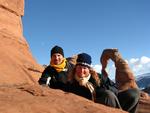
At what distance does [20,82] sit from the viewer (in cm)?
1781

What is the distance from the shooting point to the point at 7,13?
25.0 metres

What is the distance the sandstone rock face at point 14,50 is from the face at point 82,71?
10.2 metres

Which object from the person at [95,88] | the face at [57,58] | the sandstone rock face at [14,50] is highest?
the sandstone rock face at [14,50]

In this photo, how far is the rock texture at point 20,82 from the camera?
5.52m

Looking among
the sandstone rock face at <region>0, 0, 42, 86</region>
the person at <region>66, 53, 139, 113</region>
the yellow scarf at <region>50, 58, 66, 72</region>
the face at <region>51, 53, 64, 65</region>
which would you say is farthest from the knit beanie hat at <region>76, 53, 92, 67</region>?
the sandstone rock face at <region>0, 0, 42, 86</region>

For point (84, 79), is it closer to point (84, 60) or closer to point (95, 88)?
point (95, 88)

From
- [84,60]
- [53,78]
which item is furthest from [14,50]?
[84,60]

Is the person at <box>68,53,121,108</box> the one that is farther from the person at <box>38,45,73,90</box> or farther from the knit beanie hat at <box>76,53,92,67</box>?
the person at <box>38,45,73,90</box>

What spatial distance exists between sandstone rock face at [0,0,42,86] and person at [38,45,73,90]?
8444 mm

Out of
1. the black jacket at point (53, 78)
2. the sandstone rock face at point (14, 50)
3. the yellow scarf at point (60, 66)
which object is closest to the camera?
the black jacket at point (53, 78)

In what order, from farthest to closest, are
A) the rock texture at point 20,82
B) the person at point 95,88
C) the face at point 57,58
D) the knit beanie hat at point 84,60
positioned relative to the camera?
the face at point 57,58 < the knit beanie hat at point 84,60 < the person at point 95,88 < the rock texture at point 20,82

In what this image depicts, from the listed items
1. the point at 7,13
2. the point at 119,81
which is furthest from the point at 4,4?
the point at 119,81

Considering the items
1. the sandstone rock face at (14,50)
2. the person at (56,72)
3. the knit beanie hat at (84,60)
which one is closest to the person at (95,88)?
the knit beanie hat at (84,60)

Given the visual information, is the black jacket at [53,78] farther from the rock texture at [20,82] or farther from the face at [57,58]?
the rock texture at [20,82]
